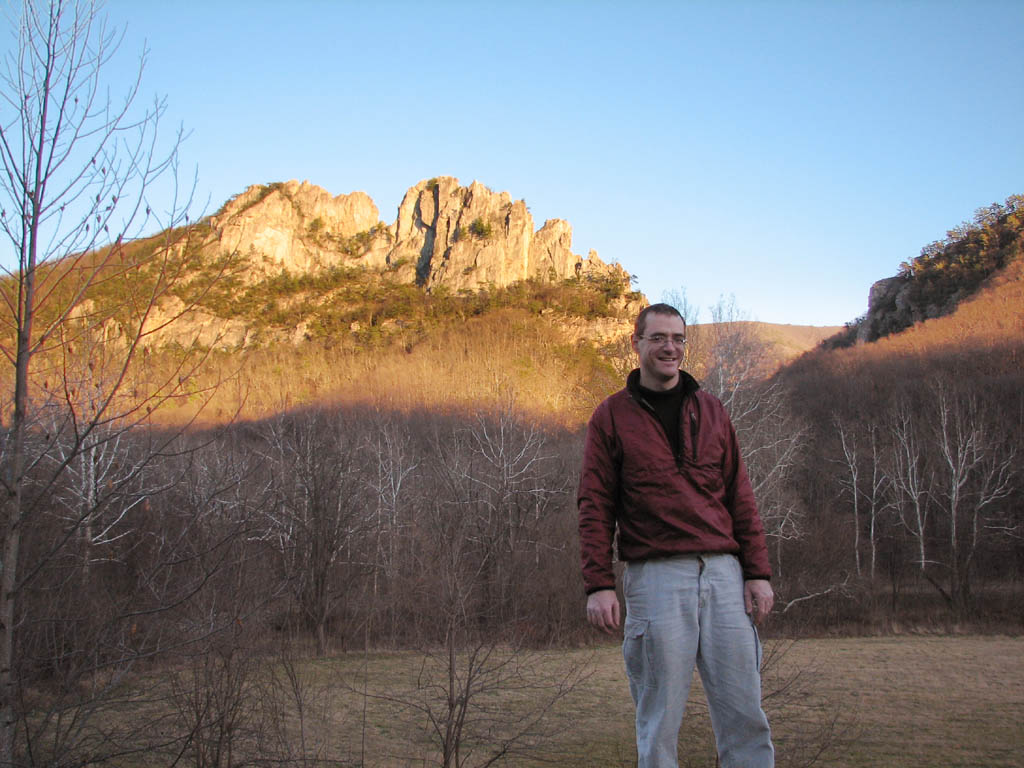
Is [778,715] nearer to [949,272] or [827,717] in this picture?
[827,717]

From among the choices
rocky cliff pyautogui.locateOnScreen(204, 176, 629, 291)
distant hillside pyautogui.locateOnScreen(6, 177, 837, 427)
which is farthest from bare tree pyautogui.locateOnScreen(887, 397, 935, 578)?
rocky cliff pyautogui.locateOnScreen(204, 176, 629, 291)

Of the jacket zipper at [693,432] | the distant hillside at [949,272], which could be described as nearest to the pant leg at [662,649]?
the jacket zipper at [693,432]

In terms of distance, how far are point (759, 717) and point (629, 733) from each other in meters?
7.91

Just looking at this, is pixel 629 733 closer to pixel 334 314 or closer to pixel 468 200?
pixel 334 314

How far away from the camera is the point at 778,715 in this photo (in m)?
9.80

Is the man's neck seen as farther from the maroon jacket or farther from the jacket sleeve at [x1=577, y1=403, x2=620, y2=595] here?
the jacket sleeve at [x1=577, y1=403, x2=620, y2=595]

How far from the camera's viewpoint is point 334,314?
5372 cm

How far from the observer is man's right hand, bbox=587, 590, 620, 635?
2.57 meters

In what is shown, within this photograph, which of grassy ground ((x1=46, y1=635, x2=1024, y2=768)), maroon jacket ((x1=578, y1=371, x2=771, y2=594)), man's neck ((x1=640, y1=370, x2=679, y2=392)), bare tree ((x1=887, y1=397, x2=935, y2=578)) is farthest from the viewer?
bare tree ((x1=887, y1=397, x2=935, y2=578))

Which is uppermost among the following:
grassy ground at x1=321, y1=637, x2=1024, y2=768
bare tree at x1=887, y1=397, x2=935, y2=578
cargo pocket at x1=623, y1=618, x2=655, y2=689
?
cargo pocket at x1=623, y1=618, x2=655, y2=689

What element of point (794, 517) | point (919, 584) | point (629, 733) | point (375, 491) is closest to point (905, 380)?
point (919, 584)

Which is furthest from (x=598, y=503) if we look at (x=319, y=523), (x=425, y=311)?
(x=425, y=311)

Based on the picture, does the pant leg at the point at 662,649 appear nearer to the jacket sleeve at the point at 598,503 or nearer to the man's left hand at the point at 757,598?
the jacket sleeve at the point at 598,503

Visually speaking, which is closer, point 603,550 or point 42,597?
point 603,550
